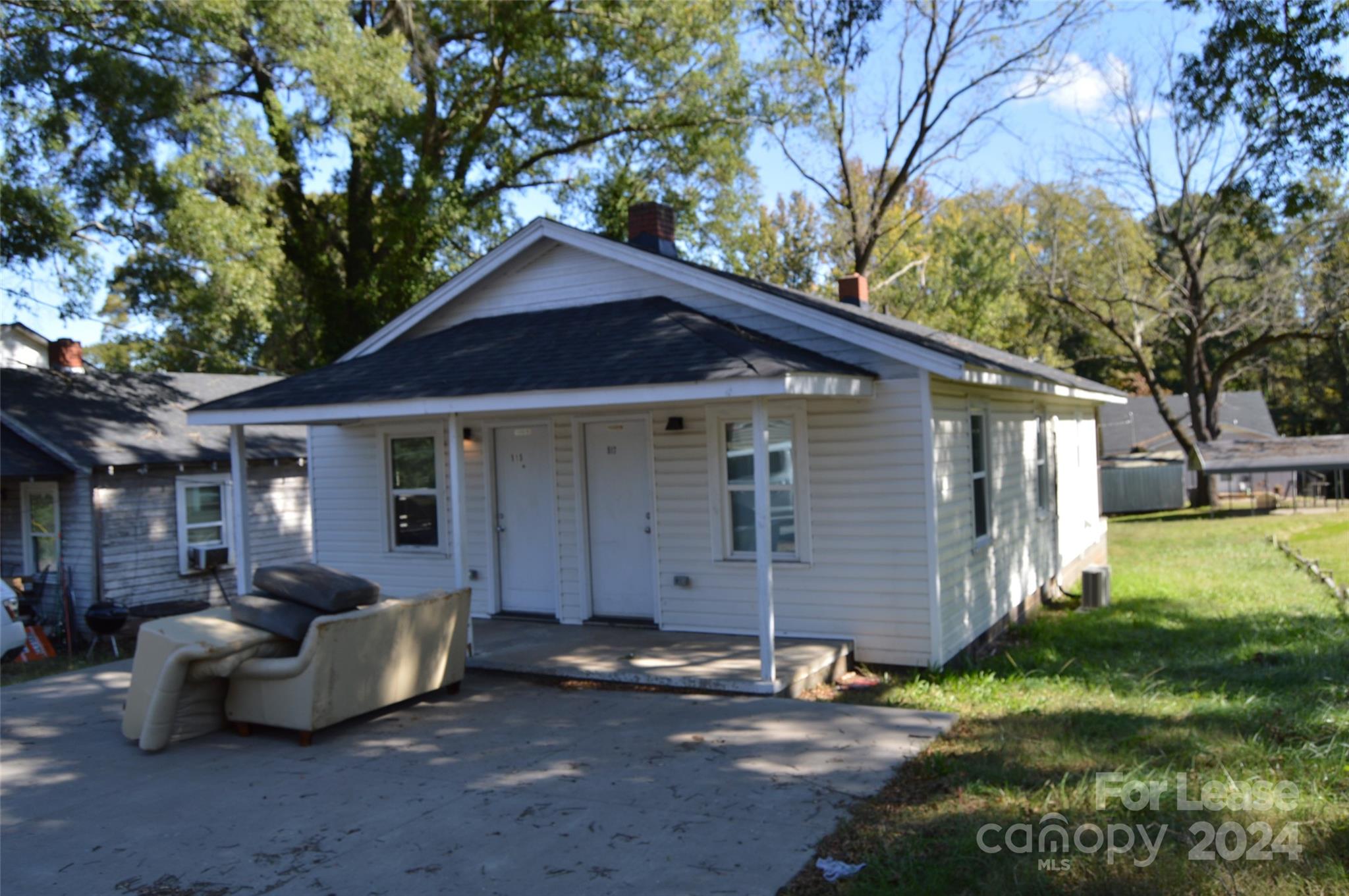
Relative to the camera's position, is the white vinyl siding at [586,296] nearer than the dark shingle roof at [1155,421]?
Yes

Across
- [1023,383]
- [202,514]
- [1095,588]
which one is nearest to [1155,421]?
[1095,588]

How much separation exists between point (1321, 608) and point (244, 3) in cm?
1665

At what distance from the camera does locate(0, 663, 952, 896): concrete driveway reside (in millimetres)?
4965

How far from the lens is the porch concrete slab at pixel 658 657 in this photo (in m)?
8.34

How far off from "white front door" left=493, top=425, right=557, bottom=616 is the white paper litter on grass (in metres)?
6.30

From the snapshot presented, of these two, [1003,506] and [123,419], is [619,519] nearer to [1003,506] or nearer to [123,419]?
[1003,506]

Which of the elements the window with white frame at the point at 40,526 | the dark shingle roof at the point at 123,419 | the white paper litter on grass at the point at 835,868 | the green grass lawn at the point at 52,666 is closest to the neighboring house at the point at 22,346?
the dark shingle roof at the point at 123,419

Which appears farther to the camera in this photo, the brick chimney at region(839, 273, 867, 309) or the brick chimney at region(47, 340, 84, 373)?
the brick chimney at region(47, 340, 84, 373)

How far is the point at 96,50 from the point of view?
14.6 metres

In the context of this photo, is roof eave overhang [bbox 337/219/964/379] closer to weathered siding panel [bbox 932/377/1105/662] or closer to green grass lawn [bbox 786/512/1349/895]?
weathered siding panel [bbox 932/377/1105/662]

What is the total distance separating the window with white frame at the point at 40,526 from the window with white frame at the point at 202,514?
5.62ft

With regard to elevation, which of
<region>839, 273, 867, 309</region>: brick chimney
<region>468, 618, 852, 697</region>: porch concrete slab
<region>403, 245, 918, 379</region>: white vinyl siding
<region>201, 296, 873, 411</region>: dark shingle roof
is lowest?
<region>468, 618, 852, 697</region>: porch concrete slab

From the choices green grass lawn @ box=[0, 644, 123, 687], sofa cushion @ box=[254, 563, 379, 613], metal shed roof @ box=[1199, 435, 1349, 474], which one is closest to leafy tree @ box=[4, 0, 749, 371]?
green grass lawn @ box=[0, 644, 123, 687]

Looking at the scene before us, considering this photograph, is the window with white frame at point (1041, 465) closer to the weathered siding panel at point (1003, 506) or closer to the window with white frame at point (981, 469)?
the weathered siding panel at point (1003, 506)
